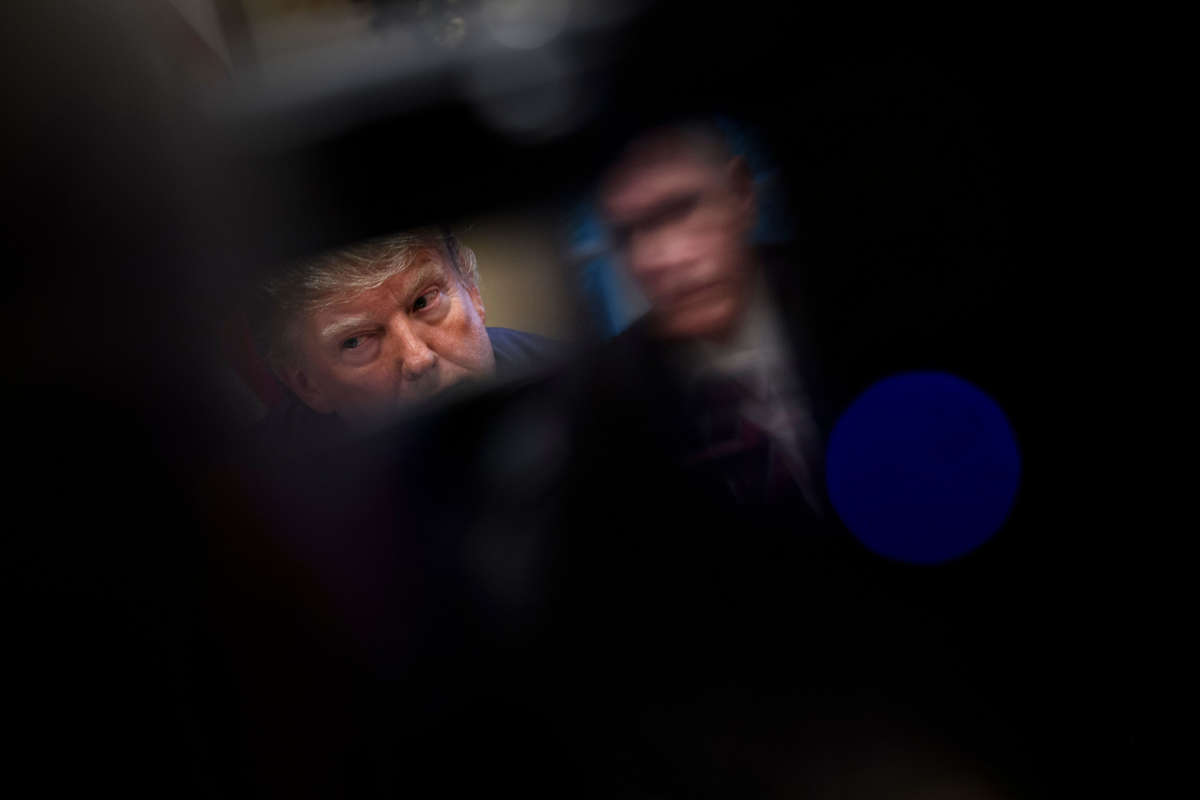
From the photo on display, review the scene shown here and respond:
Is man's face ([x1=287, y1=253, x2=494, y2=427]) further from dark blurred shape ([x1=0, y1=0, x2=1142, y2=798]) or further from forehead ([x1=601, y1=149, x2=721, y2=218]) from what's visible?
forehead ([x1=601, y1=149, x2=721, y2=218])

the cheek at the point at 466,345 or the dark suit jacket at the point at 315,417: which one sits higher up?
the cheek at the point at 466,345

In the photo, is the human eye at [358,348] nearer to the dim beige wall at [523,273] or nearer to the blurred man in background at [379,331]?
the blurred man in background at [379,331]

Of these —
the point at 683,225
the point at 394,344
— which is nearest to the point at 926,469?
the point at 683,225

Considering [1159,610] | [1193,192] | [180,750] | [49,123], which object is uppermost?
[49,123]

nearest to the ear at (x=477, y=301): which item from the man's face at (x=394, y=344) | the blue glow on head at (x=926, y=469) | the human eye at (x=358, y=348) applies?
the man's face at (x=394, y=344)

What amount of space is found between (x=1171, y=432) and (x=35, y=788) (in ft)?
4.33

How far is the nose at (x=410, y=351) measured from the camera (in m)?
0.74

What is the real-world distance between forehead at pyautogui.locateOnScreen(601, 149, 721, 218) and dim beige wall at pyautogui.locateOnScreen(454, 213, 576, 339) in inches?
3.2

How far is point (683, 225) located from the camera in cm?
77

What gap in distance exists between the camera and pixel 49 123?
28.1 inches

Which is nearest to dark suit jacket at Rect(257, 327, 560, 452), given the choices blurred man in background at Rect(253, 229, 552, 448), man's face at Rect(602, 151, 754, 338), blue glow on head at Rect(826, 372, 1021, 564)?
blurred man in background at Rect(253, 229, 552, 448)

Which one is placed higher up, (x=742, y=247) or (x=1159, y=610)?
(x=742, y=247)

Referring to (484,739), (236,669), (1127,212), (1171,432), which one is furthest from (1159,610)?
(236,669)

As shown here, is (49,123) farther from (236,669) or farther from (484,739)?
(484,739)
